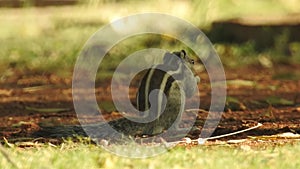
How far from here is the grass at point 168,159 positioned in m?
4.53

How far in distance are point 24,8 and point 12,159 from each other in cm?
749

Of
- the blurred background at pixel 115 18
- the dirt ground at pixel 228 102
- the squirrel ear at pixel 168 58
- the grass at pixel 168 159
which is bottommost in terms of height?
the grass at pixel 168 159

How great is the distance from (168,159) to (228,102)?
2.33m

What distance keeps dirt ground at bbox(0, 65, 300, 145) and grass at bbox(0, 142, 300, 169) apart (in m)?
0.64

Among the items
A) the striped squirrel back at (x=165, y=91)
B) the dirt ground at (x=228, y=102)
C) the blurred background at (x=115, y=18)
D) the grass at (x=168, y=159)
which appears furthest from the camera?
the blurred background at (x=115, y=18)

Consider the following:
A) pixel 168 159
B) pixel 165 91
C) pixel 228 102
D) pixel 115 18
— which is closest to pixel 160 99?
pixel 165 91

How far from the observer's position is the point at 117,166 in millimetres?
4547

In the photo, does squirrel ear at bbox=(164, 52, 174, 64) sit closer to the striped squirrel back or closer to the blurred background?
the striped squirrel back

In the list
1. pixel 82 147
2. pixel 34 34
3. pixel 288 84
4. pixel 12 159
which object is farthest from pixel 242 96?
pixel 34 34

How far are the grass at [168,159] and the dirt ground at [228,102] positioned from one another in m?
0.64

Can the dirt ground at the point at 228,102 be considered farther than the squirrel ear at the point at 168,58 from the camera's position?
Yes

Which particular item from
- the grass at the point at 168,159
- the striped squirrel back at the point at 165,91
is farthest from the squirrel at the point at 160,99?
the grass at the point at 168,159

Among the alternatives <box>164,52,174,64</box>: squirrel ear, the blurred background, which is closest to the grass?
<box>164,52,174,64</box>: squirrel ear

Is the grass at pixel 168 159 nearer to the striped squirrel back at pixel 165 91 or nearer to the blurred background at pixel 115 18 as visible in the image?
the striped squirrel back at pixel 165 91
